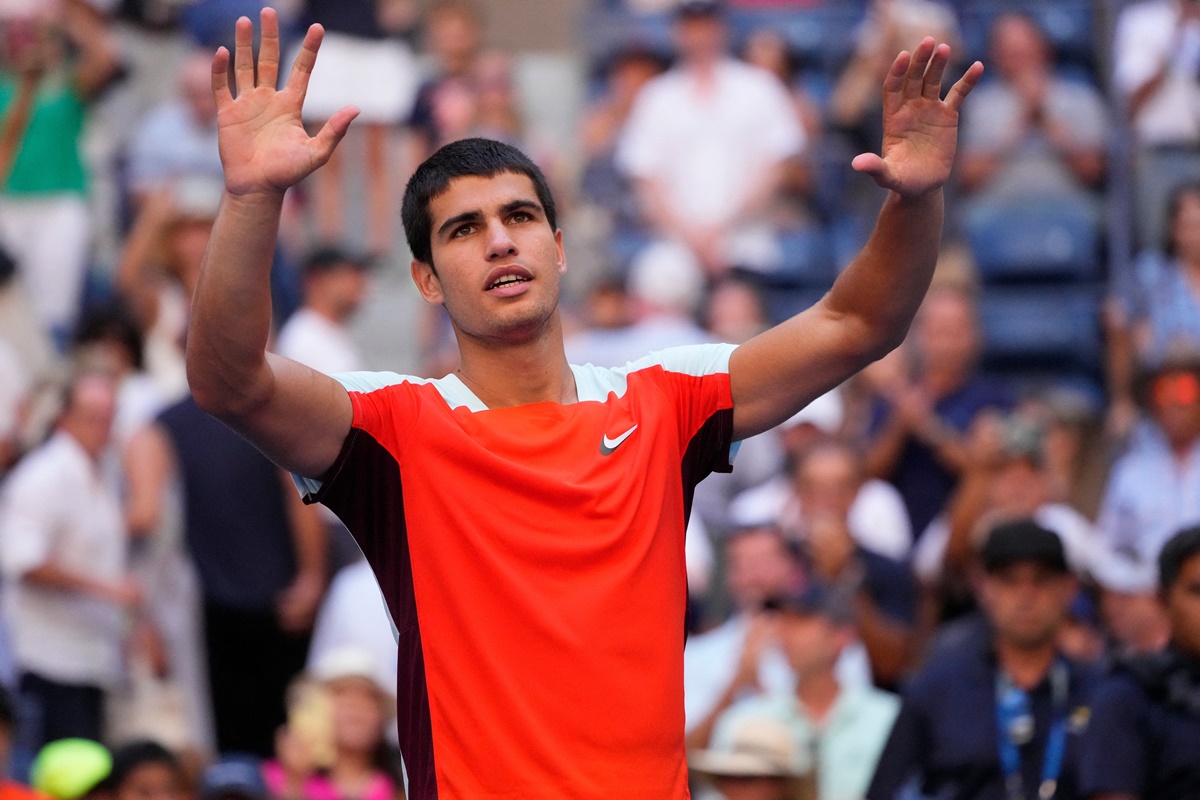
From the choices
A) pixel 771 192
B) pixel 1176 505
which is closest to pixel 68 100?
pixel 771 192

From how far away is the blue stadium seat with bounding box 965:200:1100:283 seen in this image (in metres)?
12.4

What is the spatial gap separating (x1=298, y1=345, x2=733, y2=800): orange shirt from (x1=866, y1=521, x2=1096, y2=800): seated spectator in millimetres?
2488

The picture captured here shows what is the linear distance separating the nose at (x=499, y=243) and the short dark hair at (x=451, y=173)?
0.13m

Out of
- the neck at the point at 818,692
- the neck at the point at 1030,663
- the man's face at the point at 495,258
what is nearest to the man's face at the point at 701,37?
the neck at the point at 818,692

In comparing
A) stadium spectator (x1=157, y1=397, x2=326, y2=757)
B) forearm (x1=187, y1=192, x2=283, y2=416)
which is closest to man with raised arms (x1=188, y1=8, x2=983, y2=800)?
forearm (x1=187, y1=192, x2=283, y2=416)

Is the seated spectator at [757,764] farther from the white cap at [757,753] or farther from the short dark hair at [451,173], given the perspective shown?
the short dark hair at [451,173]

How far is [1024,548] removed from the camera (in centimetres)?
616

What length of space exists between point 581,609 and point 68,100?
8749 millimetres

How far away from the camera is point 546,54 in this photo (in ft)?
51.4

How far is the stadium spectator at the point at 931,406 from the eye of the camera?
9.21m

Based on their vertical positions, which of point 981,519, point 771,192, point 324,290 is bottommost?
point 981,519

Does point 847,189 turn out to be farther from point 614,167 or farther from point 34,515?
point 34,515

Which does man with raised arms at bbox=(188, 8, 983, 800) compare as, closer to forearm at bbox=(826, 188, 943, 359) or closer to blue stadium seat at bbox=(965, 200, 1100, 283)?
forearm at bbox=(826, 188, 943, 359)

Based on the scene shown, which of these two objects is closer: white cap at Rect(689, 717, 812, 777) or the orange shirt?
the orange shirt
